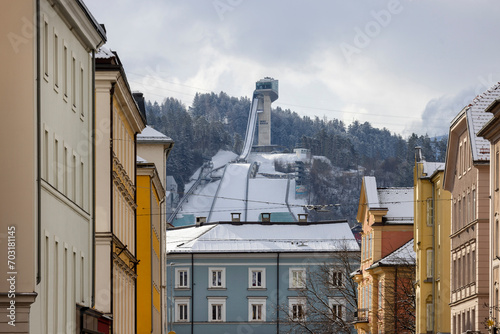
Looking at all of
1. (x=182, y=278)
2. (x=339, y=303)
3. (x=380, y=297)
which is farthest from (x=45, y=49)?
(x=182, y=278)

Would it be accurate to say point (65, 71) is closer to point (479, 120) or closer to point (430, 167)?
point (479, 120)

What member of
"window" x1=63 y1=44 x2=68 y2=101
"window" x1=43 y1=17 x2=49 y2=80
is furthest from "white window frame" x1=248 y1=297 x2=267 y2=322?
"window" x1=43 y1=17 x2=49 y2=80

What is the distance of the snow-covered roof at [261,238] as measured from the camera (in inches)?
4380

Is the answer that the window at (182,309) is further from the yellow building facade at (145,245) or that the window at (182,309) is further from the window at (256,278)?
the yellow building facade at (145,245)

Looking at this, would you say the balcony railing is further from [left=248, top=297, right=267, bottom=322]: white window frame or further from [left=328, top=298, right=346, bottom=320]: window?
[left=248, top=297, right=267, bottom=322]: white window frame

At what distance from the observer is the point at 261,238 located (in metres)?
115

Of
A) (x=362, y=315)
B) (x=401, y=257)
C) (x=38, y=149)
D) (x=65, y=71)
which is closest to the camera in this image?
(x=38, y=149)

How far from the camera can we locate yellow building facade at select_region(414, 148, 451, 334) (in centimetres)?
6166

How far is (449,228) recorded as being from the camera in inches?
2415

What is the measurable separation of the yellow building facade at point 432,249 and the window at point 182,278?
4509cm

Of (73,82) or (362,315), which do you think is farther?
(362,315)

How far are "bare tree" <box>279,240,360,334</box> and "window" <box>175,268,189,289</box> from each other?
342 inches

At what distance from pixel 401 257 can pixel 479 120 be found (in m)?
28.6

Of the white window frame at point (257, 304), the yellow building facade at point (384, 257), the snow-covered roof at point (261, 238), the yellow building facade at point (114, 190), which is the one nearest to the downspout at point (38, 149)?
the yellow building facade at point (114, 190)
